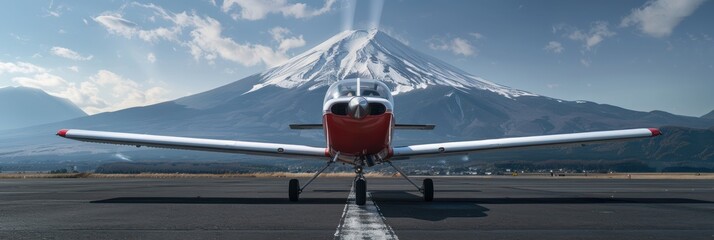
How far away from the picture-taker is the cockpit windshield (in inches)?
562

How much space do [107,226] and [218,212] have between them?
311cm

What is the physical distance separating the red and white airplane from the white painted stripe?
2.02 meters

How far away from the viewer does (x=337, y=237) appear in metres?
8.34

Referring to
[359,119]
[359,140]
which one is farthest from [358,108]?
[359,140]

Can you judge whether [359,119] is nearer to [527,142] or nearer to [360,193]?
[360,193]

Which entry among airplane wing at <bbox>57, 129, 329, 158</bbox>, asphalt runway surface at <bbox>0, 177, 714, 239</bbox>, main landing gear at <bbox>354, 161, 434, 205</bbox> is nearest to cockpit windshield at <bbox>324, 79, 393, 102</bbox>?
main landing gear at <bbox>354, 161, 434, 205</bbox>

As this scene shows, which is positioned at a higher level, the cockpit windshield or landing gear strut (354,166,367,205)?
the cockpit windshield

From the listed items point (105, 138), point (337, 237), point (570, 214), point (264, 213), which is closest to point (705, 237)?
point (570, 214)

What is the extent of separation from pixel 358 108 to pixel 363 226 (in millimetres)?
4033

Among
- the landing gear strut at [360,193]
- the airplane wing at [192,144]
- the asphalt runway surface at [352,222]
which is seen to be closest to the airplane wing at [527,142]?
the airplane wing at [192,144]

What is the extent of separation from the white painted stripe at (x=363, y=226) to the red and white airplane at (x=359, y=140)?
2.02 meters

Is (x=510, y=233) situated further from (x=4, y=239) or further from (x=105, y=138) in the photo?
(x=105, y=138)

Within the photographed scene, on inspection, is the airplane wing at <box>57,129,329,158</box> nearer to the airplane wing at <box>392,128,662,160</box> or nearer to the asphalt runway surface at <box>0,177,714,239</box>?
the airplane wing at <box>392,128,662,160</box>

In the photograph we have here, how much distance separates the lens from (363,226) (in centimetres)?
970
